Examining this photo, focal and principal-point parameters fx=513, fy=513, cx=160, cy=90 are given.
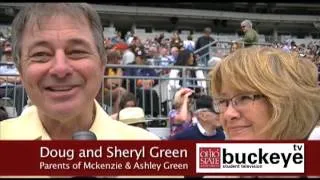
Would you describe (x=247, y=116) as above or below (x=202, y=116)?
above

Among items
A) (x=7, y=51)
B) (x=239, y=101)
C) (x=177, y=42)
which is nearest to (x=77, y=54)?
(x=239, y=101)

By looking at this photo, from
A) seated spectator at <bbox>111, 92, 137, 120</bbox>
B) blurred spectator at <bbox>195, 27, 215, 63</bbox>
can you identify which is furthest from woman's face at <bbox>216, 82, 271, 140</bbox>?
blurred spectator at <bbox>195, 27, 215, 63</bbox>

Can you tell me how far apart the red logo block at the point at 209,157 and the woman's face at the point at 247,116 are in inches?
5.4

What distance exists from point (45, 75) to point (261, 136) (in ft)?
1.85

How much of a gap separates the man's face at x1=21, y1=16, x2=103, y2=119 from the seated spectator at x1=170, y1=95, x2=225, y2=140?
0.48m

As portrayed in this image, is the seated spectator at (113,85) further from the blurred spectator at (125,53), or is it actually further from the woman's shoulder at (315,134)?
the woman's shoulder at (315,134)

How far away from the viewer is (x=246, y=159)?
56.5 inches

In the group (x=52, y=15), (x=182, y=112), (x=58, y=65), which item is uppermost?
(x=52, y=15)

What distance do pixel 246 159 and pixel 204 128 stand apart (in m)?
0.56

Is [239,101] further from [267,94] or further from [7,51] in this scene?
[7,51]

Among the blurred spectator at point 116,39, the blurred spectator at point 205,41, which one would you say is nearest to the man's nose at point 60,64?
the blurred spectator at point 116,39

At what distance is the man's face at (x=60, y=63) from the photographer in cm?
128

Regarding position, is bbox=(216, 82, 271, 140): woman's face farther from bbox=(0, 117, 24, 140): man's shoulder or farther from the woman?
bbox=(0, 117, 24, 140): man's shoulder

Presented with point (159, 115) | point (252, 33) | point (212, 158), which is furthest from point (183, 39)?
point (212, 158)
